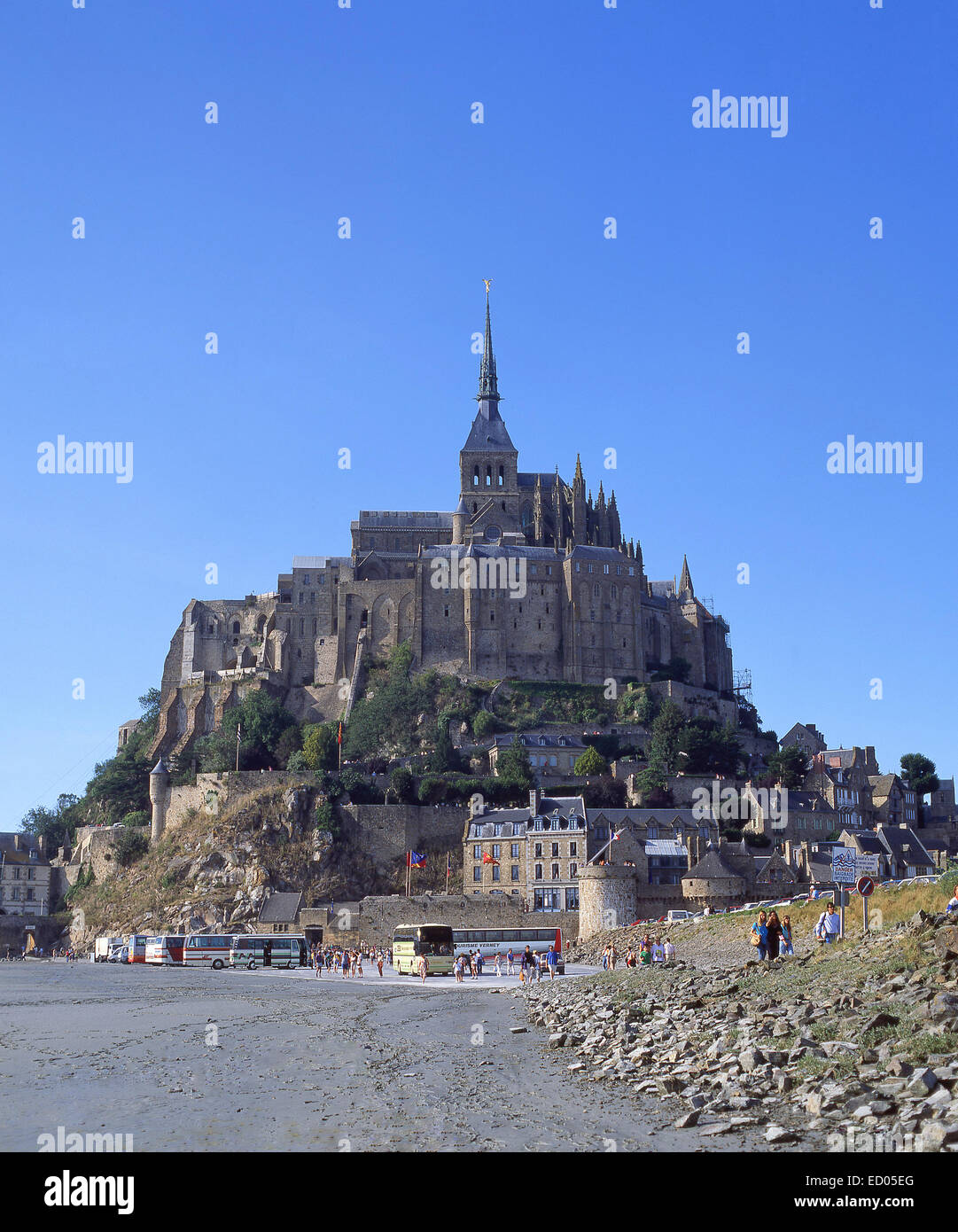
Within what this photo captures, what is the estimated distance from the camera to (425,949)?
5497cm

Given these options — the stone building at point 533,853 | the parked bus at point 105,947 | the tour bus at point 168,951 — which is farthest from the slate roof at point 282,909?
the stone building at point 533,853

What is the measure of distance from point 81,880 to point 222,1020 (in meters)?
62.9

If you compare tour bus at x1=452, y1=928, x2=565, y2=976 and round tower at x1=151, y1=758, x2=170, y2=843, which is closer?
tour bus at x1=452, y1=928, x2=565, y2=976

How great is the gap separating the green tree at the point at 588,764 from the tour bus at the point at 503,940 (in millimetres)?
19409

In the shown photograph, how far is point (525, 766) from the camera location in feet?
275

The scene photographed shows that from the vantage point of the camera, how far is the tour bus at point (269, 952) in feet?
201

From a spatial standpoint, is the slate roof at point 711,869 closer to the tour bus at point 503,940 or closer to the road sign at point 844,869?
the tour bus at point 503,940

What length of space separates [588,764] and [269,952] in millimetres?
29649

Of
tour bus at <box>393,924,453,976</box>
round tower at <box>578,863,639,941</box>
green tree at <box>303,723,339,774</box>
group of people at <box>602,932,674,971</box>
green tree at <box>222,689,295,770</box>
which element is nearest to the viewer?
group of people at <box>602,932,674,971</box>

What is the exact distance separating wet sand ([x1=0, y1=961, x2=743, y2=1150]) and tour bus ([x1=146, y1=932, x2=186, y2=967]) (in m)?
28.2

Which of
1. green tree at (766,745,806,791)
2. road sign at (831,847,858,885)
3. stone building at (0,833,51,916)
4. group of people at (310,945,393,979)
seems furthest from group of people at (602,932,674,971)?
stone building at (0,833,51,916)

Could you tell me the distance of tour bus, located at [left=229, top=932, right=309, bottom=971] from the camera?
61250mm

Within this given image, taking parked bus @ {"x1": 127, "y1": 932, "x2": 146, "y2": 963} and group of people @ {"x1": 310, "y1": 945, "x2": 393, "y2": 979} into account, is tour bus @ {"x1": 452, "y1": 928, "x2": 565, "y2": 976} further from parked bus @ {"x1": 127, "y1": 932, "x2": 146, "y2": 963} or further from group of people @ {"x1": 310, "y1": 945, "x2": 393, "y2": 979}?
parked bus @ {"x1": 127, "y1": 932, "x2": 146, "y2": 963}

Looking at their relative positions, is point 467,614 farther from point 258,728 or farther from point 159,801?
point 159,801
